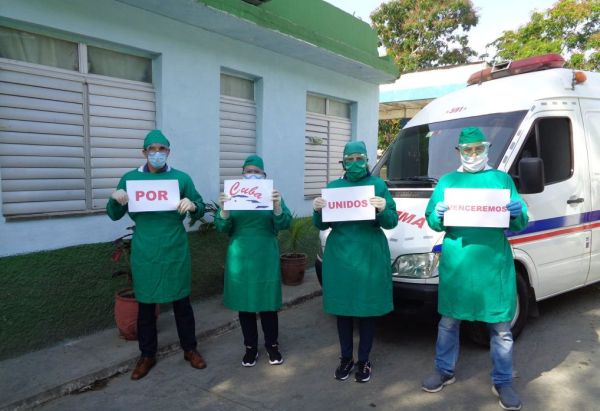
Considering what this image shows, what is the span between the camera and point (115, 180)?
5.31 metres

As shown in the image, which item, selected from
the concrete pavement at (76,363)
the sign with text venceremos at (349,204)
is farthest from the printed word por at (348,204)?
the concrete pavement at (76,363)

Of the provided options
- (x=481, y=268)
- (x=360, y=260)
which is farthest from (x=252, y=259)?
(x=481, y=268)

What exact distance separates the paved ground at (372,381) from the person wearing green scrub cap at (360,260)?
52 cm

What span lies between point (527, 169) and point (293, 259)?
3.69m

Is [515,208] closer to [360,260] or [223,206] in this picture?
[360,260]

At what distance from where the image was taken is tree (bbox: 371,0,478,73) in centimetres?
2280

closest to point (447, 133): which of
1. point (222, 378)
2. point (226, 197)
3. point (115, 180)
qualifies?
point (226, 197)

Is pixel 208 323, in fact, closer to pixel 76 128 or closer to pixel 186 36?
pixel 76 128

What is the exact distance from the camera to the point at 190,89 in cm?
595

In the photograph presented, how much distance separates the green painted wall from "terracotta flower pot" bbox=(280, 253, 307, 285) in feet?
11.0

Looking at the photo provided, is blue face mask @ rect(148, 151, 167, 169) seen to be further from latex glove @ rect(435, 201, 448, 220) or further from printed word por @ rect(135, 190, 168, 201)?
latex glove @ rect(435, 201, 448, 220)

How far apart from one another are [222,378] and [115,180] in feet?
9.17

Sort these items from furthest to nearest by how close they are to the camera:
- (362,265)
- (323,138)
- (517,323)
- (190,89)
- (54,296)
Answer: (323,138), (190,89), (54,296), (517,323), (362,265)

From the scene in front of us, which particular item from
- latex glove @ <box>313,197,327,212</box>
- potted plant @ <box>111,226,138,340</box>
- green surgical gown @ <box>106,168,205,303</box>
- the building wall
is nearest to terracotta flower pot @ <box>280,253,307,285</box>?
the building wall
